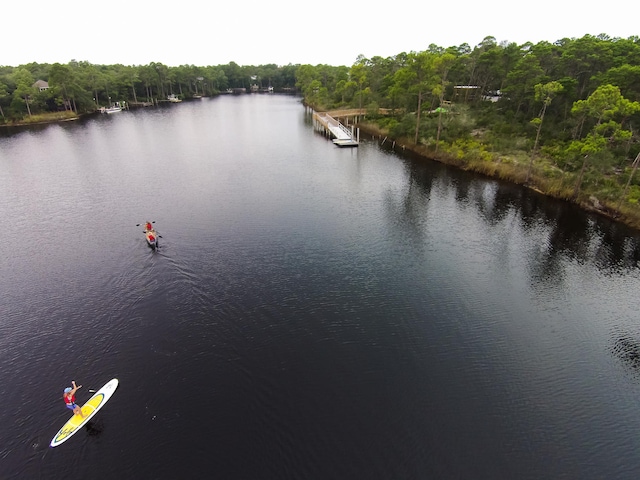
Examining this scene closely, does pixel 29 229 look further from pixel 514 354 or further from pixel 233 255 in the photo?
pixel 514 354

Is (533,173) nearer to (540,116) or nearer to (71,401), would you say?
(540,116)

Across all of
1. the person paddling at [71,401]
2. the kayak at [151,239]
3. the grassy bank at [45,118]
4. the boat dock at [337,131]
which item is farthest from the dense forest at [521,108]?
the person paddling at [71,401]

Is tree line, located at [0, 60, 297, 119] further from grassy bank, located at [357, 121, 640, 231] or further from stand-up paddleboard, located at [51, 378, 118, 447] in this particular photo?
stand-up paddleboard, located at [51, 378, 118, 447]

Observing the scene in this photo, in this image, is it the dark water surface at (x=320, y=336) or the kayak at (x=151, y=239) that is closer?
the dark water surface at (x=320, y=336)

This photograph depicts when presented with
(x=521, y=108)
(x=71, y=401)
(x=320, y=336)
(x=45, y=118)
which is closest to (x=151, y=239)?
(x=71, y=401)

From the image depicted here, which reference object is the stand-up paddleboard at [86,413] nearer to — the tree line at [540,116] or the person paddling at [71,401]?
the person paddling at [71,401]

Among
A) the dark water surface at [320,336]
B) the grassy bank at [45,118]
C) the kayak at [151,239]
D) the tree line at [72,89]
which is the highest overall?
the tree line at [72,89]

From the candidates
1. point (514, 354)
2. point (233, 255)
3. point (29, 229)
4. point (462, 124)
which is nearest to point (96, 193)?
point (29, 229)

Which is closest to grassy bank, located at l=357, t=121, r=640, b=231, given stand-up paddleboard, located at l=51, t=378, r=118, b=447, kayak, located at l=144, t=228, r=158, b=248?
kayak, located at l=144, t=228, r=158, b=248
